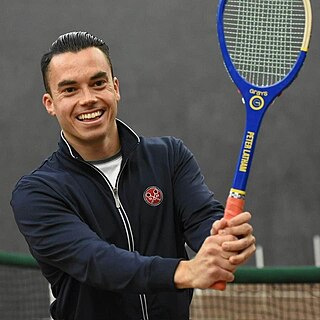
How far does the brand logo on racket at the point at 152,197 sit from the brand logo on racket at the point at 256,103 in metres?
0.45

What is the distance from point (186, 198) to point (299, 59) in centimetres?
59

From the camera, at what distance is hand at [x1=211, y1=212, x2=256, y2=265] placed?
94.0 inches

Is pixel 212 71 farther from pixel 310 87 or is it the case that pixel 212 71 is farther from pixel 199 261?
pixel 199 261

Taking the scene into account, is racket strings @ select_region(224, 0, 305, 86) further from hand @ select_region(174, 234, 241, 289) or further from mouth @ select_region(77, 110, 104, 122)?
hand @ select_region(174, 234, 241, 289)

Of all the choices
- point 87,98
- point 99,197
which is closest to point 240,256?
point 99,197

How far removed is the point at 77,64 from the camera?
2.81m

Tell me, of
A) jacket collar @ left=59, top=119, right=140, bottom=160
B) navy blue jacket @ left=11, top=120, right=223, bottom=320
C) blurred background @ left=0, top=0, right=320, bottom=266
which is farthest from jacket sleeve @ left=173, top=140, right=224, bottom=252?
blurred background @ left=0, top=0, right=320, bottom=266

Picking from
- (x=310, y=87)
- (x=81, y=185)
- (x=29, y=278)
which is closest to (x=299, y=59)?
(x=81, y=185)

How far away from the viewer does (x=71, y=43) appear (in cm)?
288

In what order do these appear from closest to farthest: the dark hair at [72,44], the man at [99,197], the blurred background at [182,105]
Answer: the man at [99,197]
the dark hair at [72,44]
the blurred background at [182,105]

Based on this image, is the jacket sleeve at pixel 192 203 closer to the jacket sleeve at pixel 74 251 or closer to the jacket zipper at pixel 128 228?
the jacket zipper at pixel 128 228


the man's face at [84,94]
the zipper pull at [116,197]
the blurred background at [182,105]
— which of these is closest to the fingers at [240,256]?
the zipper pull at [116,197]

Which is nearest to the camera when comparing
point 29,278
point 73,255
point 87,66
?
point 73,255

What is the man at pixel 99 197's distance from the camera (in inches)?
109
